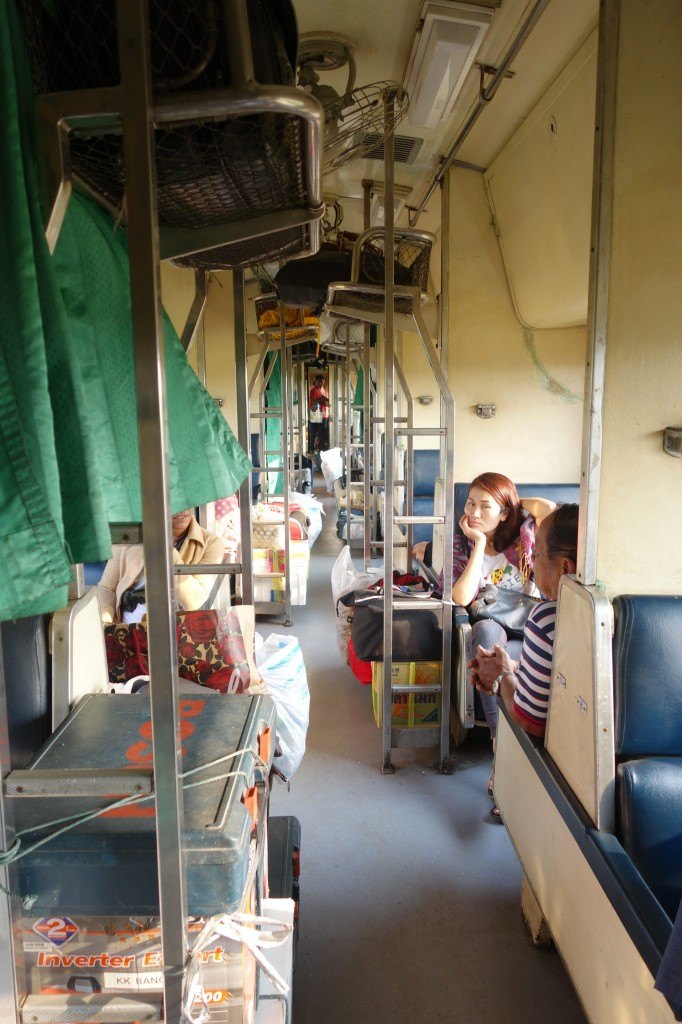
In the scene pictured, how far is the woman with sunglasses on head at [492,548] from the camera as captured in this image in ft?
10.1

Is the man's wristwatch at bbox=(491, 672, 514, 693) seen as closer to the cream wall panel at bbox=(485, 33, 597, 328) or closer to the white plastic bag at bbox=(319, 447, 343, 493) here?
the cream wall panel at bbox=(485, 33, 597, 328)

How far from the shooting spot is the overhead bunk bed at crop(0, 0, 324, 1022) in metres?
0.80

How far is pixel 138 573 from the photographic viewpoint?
326 cm

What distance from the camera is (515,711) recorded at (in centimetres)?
215

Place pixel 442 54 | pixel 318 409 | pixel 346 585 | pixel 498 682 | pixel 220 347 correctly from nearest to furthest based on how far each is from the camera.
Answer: pixel 498 682
pixel 442 54
pixel 346 585
pixel 220 347
pixel 318 409

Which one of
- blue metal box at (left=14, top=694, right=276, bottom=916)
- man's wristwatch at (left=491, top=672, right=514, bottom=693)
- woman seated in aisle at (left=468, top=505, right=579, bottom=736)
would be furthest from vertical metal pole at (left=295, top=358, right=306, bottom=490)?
blue metal box at (left=14, top=694, right=276, bottom=916)

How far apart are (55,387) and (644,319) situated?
5.23ft

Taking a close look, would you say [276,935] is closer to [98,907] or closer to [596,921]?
[98,907]

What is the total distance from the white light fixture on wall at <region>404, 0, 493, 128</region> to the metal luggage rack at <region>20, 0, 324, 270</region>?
5.95 feet

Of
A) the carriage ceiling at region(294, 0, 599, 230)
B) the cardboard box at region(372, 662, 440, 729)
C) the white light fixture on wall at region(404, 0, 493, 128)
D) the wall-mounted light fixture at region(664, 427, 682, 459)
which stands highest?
the carriage ceiling at region(294, 0, 599, 230)

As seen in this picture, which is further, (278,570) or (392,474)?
(278,570)

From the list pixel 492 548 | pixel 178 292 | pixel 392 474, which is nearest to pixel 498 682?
pixel 492 548

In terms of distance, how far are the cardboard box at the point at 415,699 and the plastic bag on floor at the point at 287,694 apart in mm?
596

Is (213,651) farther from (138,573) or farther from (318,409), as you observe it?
(318,409)
